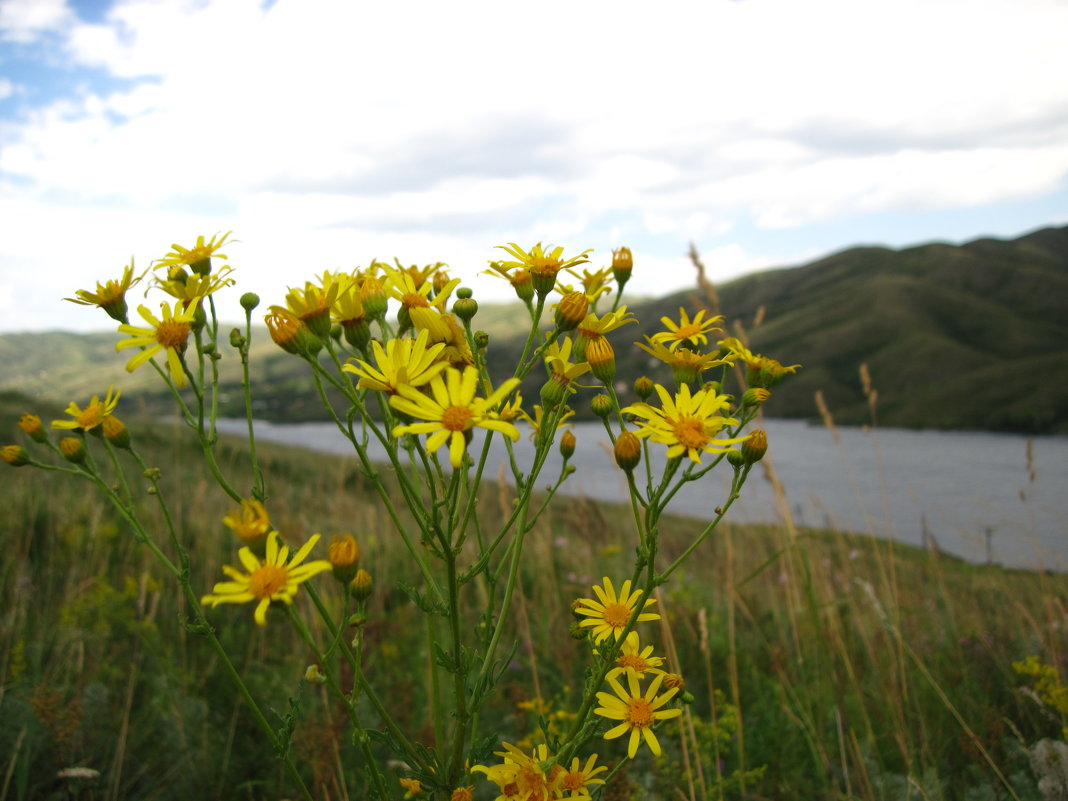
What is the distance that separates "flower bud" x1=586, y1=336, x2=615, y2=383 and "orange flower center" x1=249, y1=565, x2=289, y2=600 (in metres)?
0.93

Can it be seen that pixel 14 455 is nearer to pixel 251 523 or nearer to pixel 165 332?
pixel 165 332

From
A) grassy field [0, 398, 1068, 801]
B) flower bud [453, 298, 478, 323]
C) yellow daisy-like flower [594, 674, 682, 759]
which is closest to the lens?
yellow daisy-like flower [594, 674, 682, 759]

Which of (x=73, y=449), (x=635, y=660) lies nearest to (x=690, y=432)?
(x=635, y=660)

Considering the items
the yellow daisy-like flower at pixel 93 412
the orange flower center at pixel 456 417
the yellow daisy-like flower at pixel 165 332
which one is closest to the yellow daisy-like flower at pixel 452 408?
the orange flower center at pixel 456 417

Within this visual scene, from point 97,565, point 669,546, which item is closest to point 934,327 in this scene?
point 669,546

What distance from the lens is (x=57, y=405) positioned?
20.1 meters

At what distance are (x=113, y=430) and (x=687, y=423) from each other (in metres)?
1.70

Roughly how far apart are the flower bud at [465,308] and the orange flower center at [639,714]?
116 cm

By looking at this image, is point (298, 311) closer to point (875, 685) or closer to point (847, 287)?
point (875, 685)

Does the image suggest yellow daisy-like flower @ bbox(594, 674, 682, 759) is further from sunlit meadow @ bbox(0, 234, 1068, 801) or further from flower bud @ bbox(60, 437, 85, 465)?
flower bud @ bbox(60, 437, 85, 465)

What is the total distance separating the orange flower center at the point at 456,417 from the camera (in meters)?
1.42

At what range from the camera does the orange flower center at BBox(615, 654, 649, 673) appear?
175 centimetres

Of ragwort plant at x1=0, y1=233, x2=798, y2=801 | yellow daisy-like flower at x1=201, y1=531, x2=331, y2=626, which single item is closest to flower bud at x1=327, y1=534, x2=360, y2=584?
ragwort plant at x1=0, y1=233, x2=798, y2=801

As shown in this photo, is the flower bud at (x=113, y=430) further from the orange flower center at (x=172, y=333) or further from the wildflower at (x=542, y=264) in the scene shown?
the wildflower at (x=542, y=264)
